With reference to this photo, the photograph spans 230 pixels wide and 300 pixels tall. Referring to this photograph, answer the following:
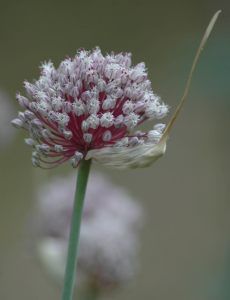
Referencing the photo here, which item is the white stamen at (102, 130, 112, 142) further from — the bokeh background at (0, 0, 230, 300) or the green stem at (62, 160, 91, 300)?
the bokeh background at (0, 0, 230, 300)

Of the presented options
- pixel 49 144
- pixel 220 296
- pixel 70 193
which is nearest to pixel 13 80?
pixel 70 193

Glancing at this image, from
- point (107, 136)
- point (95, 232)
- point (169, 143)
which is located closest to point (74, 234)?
point (107, 136)

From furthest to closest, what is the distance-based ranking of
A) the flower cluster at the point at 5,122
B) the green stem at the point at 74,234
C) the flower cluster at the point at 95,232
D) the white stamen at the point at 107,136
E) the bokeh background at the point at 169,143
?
the bokeh background at the point at 169,143 → the flower cluster at the point at 5,122 → the flower cluster at the point at 95,232 → the white stamen at the point at 107,136 → the green stem at the point at 74,234

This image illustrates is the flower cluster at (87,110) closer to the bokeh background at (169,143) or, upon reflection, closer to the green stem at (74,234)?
the green stem at (74,234)

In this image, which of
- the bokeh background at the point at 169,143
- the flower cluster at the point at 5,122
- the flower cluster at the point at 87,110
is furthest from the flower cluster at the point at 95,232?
the flower cluster at the point at 87,110

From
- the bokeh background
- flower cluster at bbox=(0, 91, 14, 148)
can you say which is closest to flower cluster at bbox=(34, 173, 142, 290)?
flower cluster at bbox=(0, 91, 14, 148)

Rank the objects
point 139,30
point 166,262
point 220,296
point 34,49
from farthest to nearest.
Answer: point 139,30
point 34,49
point 166,262
point 220,296

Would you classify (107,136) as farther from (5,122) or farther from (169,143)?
(169,143)

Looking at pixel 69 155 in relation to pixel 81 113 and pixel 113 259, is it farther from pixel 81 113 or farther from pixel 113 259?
pixel 113 259
